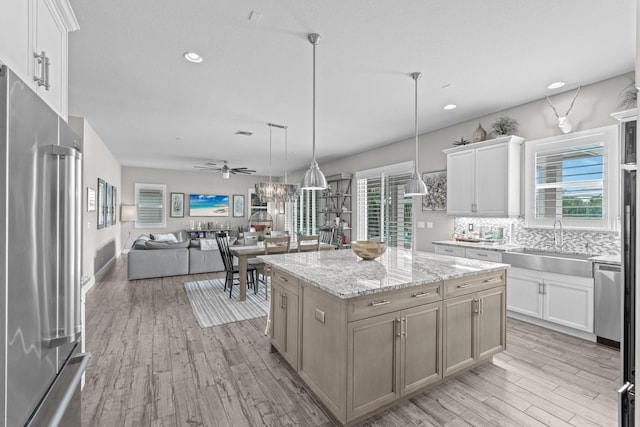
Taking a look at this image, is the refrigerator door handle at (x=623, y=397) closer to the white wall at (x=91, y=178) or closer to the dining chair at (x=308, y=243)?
the dining chair at (x=308, y=243)

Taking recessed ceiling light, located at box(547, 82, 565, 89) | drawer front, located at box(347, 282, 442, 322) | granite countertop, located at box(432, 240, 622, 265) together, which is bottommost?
drawer front, located at box(347, 282, 442, 322)

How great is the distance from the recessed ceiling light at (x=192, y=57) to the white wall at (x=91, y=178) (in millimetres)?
2901

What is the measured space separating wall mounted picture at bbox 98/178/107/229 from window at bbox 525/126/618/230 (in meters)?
7.25

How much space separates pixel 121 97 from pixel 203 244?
3317mm

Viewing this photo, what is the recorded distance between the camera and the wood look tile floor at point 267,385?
6.41ft

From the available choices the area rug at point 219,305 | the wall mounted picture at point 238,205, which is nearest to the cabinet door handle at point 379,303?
the area rug at point 219,305

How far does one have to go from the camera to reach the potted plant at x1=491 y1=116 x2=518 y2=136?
397 cm

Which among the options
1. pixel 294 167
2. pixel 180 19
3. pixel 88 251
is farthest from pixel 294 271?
pixel 294 167

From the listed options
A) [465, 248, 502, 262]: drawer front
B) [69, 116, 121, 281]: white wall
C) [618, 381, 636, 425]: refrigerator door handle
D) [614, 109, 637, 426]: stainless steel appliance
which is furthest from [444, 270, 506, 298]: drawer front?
[69, 116, 121, 281]: white wall

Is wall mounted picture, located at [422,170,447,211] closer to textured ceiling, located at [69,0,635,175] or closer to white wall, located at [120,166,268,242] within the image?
textured ceiling, located at [69,0,635,175]

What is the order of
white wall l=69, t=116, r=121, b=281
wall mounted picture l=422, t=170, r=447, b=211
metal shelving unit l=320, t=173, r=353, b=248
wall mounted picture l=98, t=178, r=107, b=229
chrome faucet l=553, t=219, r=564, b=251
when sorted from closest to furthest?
1. chrome faucet l=553, t=219, r=564, b=251
2. white wall l=69, t=116, r=121, b=281
3. wall mounted picture l=422, t=170, r=447, b=211
4. wall mounted picture l=98, t=178, r=107, b=229
5. metal shelving unit l=320, t=173, r=353, b=248

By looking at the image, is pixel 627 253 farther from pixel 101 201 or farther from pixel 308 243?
pixel 101 201

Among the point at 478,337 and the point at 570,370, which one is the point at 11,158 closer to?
the point at 478,337

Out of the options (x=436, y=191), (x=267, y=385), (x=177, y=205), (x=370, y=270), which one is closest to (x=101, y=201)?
(x=177, y=205)
